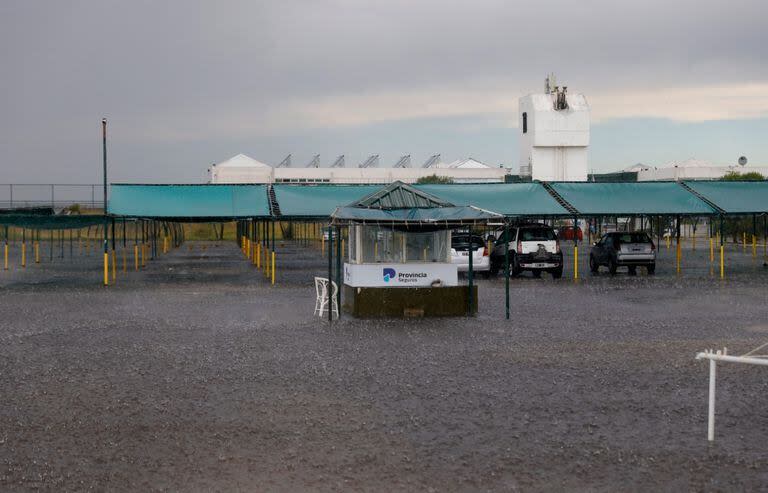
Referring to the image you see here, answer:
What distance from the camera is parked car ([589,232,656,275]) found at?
3716 cm

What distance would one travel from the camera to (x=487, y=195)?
129ft

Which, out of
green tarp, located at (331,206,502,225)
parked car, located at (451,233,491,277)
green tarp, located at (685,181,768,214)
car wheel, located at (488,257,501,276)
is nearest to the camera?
green tarp, located at (331,206,502,225)

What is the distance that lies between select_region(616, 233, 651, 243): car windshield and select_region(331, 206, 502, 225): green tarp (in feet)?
54.2

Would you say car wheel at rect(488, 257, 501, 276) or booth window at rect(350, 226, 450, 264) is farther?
car wheel at rect(488, 257, 501, 276)

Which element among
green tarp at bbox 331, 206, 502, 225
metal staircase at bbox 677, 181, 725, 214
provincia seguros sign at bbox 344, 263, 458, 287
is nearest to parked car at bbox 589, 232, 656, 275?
metal staircase at bbox 677, 181, 725, 214

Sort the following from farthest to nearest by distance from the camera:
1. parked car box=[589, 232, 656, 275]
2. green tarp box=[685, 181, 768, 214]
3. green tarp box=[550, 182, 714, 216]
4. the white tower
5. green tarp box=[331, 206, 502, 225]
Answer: the white tower → green tarp box=[685, 181, 768, 214] → green tarp box=[550, 182, 714, 216] → parked car box=[589, 232, 656, 275] → green tarp box=[331, 206, 502, 225]

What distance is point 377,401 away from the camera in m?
11.8

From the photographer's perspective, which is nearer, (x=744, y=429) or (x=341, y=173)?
(x=744, y=429)

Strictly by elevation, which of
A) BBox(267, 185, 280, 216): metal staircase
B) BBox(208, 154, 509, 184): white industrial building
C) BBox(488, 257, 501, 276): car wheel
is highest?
BBox(208, 154, 509, 184): white industrial building

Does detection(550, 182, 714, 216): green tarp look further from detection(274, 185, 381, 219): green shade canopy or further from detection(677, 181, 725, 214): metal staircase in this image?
detection(274, 185, 381, 219): green shade canopy

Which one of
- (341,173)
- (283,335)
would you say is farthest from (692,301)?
(341,173)

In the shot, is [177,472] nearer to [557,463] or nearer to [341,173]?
[557,463]

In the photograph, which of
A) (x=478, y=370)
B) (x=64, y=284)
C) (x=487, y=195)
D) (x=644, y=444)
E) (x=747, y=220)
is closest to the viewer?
(x=644, y=444)

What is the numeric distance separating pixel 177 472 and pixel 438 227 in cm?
1510
